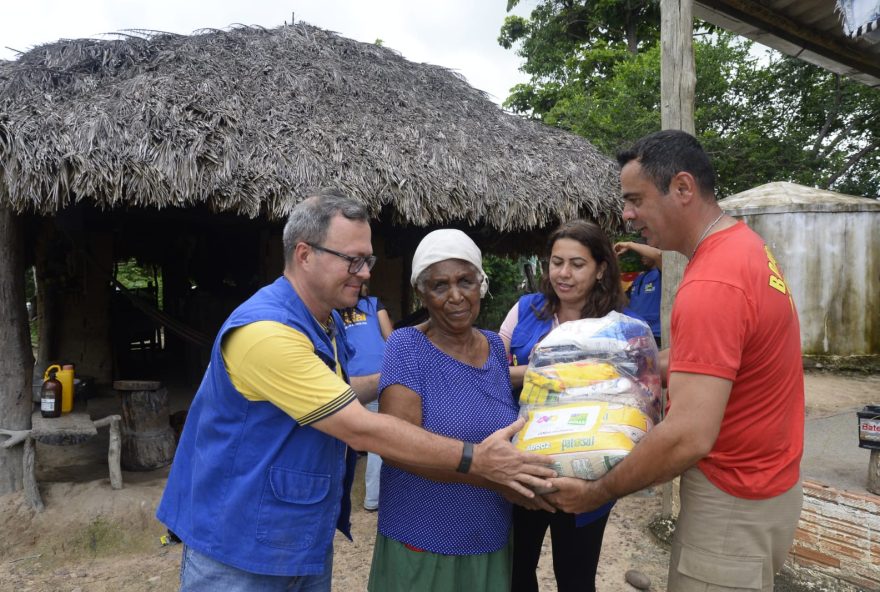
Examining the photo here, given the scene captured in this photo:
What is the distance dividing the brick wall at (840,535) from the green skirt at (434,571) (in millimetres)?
2260

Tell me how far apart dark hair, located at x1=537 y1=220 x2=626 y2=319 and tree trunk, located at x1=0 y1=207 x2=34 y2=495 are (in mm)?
3852

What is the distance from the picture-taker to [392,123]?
522cm

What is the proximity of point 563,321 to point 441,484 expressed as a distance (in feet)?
2.90

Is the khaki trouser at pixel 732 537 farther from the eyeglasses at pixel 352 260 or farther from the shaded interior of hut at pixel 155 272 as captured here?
the shaded interior of hut at pixel 155 272

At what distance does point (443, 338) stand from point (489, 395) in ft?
0.75

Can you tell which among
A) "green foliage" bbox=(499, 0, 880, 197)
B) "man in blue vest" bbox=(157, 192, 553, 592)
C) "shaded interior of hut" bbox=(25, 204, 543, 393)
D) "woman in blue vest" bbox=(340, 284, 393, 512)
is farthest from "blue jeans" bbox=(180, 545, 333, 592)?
"green foliage" bbox=(499, 0, 880, 197)

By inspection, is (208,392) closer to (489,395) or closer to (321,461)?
(321,461)

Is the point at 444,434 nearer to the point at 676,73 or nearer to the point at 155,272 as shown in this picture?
the point at 676,73

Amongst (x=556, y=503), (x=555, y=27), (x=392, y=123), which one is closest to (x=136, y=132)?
(x=392, y=123)

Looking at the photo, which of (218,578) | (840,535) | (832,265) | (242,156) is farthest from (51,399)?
(832,265)

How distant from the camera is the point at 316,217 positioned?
1562 millimetres

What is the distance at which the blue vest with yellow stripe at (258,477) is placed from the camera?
143 centimetres

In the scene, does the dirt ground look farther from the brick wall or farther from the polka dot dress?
the polka dot dress

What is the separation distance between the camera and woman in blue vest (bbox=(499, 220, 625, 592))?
191cm
